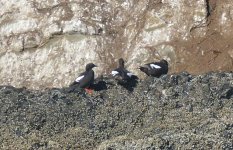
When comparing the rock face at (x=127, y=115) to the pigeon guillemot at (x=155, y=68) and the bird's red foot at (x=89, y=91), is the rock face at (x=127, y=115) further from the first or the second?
the pigeon guillemot at (x=155, y=68)

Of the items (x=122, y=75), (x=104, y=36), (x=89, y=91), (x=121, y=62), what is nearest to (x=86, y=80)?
(x=89, y=91)

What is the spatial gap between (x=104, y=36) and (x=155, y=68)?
4.28 metres

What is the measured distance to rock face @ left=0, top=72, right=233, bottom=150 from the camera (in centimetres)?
2611

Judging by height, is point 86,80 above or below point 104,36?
below

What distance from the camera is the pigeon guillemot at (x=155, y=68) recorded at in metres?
32.4

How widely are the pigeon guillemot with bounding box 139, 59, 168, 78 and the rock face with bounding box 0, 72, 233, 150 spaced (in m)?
1.46

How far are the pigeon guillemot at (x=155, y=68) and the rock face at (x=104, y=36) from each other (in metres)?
1.04

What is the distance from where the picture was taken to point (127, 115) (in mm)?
28859

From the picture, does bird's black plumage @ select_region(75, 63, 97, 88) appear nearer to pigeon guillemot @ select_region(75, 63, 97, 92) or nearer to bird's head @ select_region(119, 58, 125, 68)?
pigeon guillemot @ select_region(75, 63, 97, 92)

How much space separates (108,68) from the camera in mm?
35375

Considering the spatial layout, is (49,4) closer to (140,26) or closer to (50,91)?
(140,26)

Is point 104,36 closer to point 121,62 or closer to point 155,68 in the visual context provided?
point 121,62

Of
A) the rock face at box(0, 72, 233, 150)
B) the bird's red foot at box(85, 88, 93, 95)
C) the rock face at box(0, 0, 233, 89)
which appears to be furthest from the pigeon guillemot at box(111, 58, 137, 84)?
the rock face at box(0, 0, 233, 89)

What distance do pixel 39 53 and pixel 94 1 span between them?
3.13 metres
